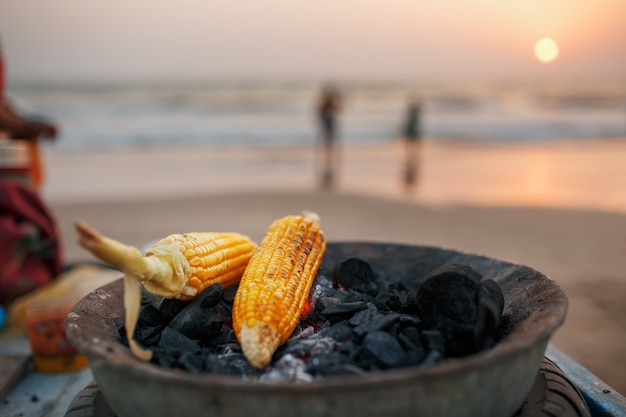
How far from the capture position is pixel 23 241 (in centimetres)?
405

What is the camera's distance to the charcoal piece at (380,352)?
1.72 m

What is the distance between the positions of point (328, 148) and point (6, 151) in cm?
1208

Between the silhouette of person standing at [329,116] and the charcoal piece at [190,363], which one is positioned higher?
the charcoal piece at [190,363]

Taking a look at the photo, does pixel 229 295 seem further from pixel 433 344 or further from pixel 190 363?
pixel 433 344

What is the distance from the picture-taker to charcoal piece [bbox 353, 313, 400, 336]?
190cm

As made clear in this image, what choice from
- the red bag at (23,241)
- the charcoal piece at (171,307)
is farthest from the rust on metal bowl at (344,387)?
the red bag at (23,241)

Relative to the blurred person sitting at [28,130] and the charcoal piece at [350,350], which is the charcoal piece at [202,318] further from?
the blurred person sitting at [28,130]

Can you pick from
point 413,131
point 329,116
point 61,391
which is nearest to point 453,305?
point 61,391

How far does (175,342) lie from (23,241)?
2.72 metres

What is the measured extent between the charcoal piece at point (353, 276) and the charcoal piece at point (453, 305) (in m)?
0.60

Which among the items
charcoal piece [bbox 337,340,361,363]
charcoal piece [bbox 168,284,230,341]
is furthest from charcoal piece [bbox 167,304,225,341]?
charcoal piece [bbox 337,340,361,363]

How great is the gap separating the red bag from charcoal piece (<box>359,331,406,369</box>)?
3.23 m

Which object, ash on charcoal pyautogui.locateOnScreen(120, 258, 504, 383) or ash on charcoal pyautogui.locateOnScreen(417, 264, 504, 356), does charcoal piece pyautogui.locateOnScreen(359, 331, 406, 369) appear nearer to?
ash on charcoal pyautogui.locateOnScreen(120, 258, 504, 383)

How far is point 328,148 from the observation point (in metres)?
15.8
